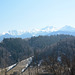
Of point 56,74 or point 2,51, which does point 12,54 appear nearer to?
point 2,51

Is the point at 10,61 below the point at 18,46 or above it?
below

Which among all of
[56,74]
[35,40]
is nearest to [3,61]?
[35,40]

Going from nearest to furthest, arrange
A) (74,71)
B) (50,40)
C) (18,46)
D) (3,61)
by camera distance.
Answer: (74,71) → (3,61) → (18,46) → (50,40)

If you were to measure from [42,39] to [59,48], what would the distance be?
50.5m

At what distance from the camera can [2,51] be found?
11600 cm

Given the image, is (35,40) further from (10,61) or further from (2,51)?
(10,61)

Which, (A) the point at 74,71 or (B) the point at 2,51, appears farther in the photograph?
(B) the point at 2,51

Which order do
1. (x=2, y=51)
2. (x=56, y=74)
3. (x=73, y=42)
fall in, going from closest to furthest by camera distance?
(x=56, y=74), (x=73, y=42), (x=2, y=51)

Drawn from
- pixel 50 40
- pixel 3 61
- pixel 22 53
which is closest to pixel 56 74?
pixel 3 61

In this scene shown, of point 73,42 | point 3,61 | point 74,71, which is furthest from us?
point 73,42

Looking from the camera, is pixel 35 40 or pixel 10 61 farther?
pixel 35 40

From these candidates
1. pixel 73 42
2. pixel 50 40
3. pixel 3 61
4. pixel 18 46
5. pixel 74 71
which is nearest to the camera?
pixel 74 71

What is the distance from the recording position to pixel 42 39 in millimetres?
151625

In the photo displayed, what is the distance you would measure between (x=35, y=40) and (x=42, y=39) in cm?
681
